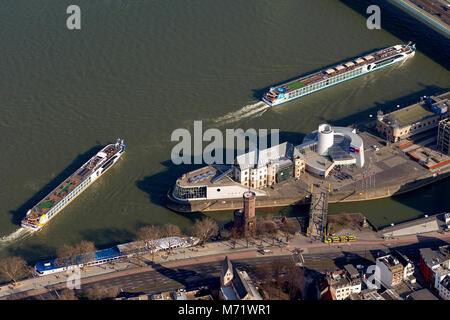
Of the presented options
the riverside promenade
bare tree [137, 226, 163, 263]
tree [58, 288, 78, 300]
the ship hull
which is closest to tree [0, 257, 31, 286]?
the riverside promenade

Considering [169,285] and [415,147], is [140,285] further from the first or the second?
[415,147]

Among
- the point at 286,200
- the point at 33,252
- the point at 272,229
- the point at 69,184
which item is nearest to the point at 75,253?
the point at 33,252

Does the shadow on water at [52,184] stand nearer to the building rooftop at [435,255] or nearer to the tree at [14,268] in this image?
the tree at [14,268]

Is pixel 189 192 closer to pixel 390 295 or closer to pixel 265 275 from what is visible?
pixel 265 275

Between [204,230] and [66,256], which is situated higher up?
[204,230]

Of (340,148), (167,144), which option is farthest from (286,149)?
(167,144)

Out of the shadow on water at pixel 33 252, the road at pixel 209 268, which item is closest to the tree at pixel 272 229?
the road at pixel 209 268
